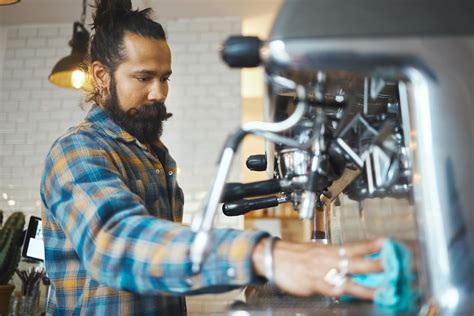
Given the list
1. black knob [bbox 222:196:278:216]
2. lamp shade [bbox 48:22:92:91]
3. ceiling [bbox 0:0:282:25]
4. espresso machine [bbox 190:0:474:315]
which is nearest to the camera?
espresso machine [bbox 190:0:474:315]

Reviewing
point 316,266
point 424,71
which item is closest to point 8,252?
point 316,266

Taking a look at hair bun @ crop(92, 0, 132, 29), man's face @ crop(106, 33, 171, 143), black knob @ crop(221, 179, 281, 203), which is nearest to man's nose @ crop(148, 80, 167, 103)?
man's face @ crop(106, 33, 171, 143)

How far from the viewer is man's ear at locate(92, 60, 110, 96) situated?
3.42ft

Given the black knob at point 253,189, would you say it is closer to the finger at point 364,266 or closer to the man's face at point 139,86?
the finger at point 364,266

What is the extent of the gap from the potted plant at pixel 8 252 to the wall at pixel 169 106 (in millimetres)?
648

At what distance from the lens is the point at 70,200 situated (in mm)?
699

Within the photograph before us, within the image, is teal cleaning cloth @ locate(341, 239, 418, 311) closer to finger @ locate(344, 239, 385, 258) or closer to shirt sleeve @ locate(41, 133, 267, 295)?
finger @ locate(344, 239, 385, 258)

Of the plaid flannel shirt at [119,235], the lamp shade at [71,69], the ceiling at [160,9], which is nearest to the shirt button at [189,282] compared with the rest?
the plaid flannel shirt at [119,235]

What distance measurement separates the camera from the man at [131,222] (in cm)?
52

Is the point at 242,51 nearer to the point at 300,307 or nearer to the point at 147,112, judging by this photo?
the point at 300,307

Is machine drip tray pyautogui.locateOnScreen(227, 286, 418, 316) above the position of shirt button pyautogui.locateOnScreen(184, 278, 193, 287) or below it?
below

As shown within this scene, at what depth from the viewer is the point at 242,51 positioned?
0.49 metres

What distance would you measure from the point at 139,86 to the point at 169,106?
1832mm

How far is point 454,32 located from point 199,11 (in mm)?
2473
